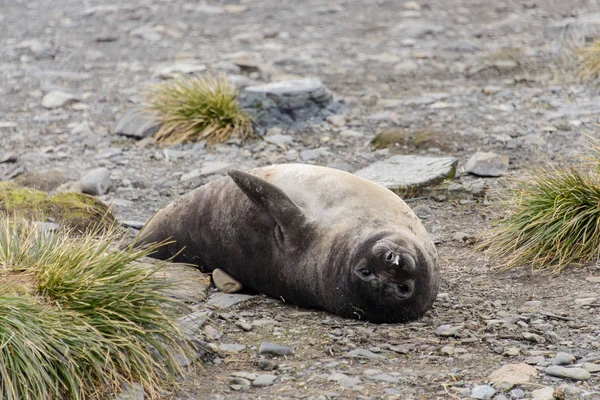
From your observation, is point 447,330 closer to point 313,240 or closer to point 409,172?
point 313,240

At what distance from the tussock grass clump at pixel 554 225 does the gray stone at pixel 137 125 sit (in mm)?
5223

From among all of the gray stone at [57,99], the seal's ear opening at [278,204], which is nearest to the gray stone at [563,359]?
the seal's ear opening at [278,204]

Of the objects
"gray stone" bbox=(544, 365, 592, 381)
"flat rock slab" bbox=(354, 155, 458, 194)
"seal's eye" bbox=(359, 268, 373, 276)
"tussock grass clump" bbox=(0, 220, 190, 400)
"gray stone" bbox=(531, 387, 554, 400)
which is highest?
"tussock grass clump" bbox=(0, 220, 190, 400)

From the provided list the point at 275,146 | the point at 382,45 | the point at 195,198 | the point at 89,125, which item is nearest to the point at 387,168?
the point at 275,146

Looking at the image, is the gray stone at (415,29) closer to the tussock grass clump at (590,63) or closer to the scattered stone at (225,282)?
the tussock grass clump at (590,63)

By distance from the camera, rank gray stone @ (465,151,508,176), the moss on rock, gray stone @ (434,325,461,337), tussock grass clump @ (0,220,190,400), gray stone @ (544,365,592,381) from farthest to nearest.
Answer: gray stone @ (465,151,508,176)
the moss on rock
gray stone @ (434,325,461,337)
gray stone @ (544,365,592,381)
tussock grass clump @ (0,220,190,400)

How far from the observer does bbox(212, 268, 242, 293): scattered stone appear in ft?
21.0

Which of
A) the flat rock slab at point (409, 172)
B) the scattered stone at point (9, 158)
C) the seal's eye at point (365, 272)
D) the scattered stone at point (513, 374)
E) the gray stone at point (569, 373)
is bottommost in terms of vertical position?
Answer: the scattered stone at point (9, 158)

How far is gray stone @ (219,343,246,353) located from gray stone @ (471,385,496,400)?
145cm

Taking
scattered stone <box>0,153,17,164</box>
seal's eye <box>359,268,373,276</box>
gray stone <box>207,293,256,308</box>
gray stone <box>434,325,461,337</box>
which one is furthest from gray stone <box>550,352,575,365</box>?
scattered stone <box>0,153,17,164</box>

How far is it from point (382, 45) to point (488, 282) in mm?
9444

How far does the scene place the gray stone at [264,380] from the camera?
15.6 feet

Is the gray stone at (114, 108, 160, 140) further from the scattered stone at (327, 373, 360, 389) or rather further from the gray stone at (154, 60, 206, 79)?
the scattered stone at (327, 373, 360, 389)

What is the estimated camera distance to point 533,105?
11.2 metres
